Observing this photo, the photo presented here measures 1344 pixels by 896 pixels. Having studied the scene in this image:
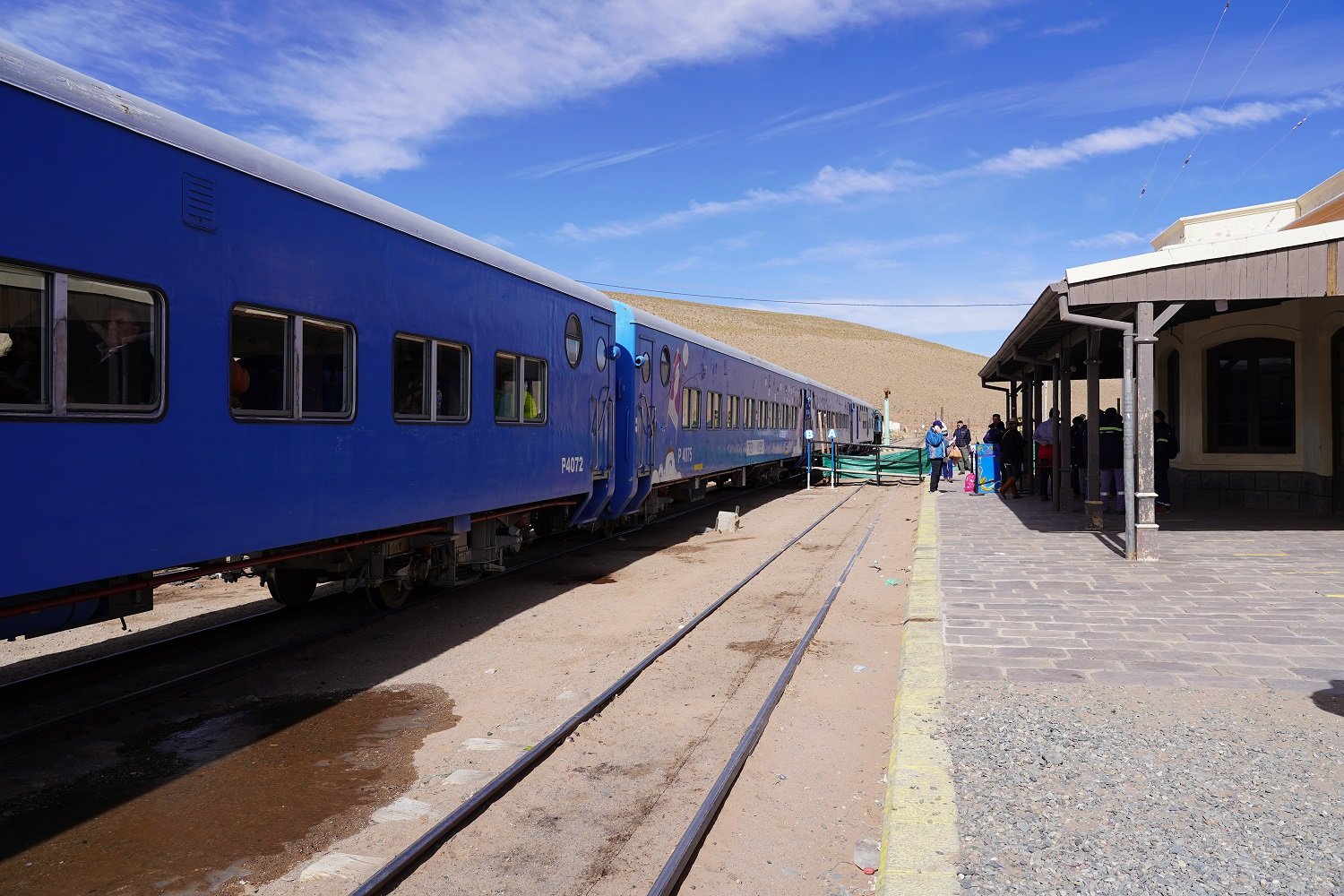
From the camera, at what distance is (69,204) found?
4.45 metres

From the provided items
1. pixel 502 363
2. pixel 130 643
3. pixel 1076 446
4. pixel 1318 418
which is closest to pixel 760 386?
pixel 1076 446

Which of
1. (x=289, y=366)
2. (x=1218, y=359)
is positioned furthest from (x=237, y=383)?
(x=1218, y=359)

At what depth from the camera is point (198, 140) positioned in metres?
5.27

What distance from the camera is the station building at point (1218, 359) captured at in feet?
35.6

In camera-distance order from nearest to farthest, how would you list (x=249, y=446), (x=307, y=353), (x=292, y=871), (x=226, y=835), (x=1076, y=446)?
(x=292, y=871) < (x=226, y=835) < (x=249, y=446) < (x=307, y=353) < (x=1076, y=446)

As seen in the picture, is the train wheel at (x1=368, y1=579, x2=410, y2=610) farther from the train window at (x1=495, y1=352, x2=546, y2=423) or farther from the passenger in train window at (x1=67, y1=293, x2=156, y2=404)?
the passenger in train window at (x1=67, y1=293, x2=156, y2=404)

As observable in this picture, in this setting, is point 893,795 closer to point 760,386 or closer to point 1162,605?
point 1162,605

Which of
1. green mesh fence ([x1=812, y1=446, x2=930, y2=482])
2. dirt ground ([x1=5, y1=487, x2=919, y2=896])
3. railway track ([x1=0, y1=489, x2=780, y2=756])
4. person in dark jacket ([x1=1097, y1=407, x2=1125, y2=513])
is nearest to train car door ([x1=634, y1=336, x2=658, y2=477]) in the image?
dirt ground ([x1=5, y1=487, x2=919, y2=896])

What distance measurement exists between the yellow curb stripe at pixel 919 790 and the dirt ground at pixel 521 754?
8.9 inches

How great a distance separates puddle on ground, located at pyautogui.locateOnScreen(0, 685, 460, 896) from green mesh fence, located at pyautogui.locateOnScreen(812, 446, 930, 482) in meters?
23.2

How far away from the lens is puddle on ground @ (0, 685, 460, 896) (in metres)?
4.00

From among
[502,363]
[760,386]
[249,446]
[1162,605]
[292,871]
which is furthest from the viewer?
[760,386]

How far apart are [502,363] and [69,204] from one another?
15.4 ft

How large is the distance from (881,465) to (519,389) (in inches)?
836
